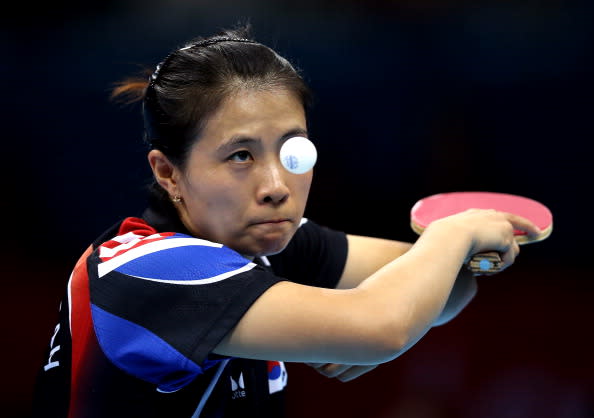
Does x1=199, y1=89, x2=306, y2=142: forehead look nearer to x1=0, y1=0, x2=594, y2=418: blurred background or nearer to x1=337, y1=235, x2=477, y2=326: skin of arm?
x1=337, y1=235, x2=477, y2=326: skin of arm

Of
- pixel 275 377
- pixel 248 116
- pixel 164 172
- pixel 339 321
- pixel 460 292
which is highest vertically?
pixel 248 116

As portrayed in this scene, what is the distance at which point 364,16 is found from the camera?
2.99m

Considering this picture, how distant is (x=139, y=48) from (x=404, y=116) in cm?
118

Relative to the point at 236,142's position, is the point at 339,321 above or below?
below

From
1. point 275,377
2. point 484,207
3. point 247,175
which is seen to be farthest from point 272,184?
point 484,207

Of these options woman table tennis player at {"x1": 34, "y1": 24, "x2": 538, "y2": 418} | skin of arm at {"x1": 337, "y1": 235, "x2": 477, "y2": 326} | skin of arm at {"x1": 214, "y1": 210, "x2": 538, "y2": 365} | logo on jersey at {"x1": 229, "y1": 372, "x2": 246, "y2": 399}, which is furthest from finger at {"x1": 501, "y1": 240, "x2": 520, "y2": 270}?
logo on jersey at {"x1": 229, "y1": 372, "x2": 246, "y2": 399}

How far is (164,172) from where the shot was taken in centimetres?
131

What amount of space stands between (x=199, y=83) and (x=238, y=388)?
598mm

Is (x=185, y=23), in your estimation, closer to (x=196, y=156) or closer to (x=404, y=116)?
(x=404, y=116)

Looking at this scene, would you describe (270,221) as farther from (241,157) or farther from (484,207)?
(484,207)

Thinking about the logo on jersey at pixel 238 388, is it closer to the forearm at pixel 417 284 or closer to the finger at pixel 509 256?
the forearm at pixel 417 284

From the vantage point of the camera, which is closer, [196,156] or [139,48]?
[196,156]

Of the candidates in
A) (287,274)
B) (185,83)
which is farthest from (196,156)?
(287,274)

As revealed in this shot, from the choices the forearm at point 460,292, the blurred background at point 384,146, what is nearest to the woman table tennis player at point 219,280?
the forearm at point 460,292
